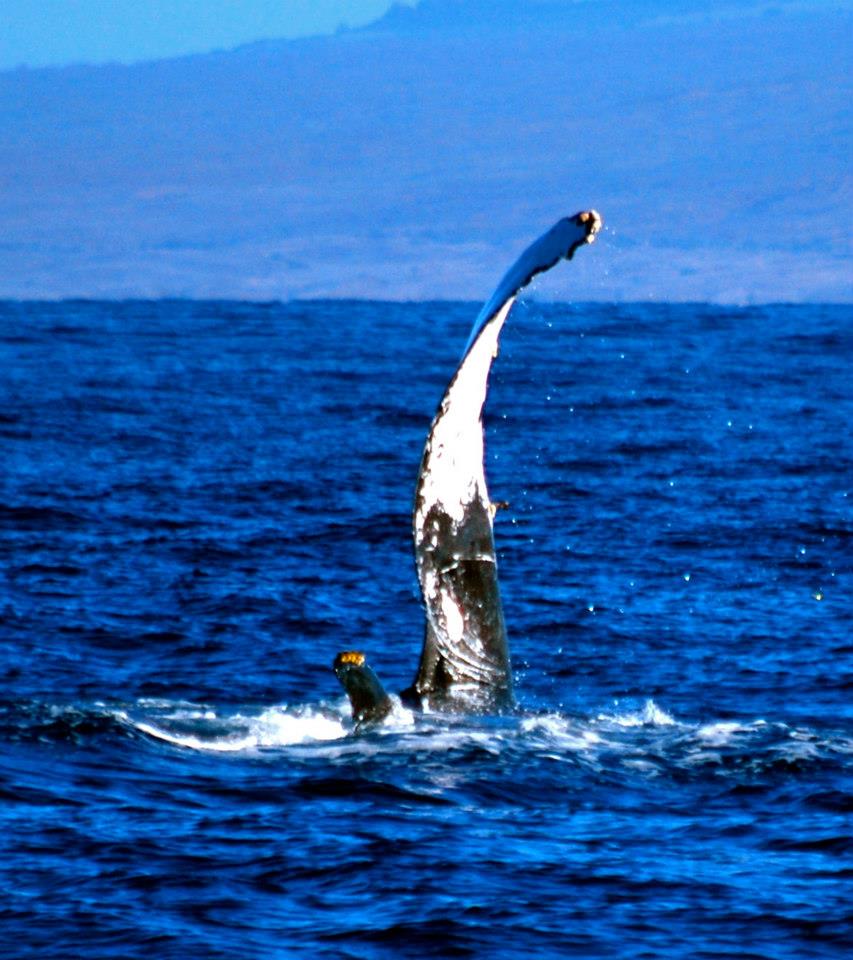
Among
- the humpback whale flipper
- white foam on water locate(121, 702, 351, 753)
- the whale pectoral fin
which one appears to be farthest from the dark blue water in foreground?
the humpback whale flipper

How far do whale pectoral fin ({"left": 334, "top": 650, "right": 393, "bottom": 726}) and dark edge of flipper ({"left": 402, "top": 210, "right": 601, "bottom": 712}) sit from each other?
187 mm

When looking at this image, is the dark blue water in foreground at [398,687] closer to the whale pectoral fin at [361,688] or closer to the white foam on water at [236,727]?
the white foam on water at [236,727]

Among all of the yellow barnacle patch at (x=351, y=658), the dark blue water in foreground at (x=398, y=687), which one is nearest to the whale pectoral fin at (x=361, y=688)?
the yellow barnacle patch at (x=351, y=658)

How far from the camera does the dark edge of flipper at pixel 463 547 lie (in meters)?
9.77

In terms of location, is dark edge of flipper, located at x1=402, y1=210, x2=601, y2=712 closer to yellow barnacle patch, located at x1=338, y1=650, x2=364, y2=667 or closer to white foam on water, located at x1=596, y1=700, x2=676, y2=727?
yellow barnacle patch, located at x1=338, y1=650, x2=364, y2=667

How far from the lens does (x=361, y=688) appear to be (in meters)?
10.7

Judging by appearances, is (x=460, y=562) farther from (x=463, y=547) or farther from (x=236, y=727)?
(x=236, y=727)

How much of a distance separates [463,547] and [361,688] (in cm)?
95

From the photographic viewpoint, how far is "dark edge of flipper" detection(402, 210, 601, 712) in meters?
Answer: 9.77

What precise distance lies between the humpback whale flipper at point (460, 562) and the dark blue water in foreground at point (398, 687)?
29 centimetres

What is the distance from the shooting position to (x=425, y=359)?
40.4 meters

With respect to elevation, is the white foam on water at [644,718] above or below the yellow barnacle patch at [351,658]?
below

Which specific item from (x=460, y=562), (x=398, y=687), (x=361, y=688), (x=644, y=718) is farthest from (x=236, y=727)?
(x=644, y=718)

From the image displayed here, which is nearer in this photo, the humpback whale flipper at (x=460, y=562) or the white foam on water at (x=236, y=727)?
the humpback whale flipper at (x=460, y=562)
